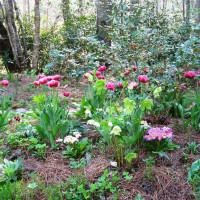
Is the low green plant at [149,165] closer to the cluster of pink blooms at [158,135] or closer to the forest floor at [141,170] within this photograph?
the forest floor at [141,170]

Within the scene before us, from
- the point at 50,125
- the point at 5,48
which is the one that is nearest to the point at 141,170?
the point at 50,125

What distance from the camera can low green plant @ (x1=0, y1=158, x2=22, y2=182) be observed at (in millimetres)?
2148

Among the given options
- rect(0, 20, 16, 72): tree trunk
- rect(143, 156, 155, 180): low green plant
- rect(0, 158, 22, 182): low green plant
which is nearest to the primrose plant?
rect(143, 156, 155, 180): low green plant

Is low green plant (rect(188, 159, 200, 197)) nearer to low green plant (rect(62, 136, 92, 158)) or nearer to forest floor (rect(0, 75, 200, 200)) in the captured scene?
forest floor (rect(0, 75, 200, 200))

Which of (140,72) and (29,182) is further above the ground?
(140,72)

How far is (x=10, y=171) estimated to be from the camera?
7.01 feet

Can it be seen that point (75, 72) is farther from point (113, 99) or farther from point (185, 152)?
point (185, 152)

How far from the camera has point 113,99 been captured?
12.0 feet

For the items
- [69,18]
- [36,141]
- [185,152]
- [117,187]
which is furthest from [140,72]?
[69,18]

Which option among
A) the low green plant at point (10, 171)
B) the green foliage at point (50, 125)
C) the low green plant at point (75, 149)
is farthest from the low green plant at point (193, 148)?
the low green plant at point (10, 171)

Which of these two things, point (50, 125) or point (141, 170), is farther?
point (50, 125)

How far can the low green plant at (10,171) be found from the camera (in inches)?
84.6

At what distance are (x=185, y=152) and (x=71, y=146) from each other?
1059mm

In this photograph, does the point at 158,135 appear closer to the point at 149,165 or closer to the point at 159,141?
the point at 159,141
